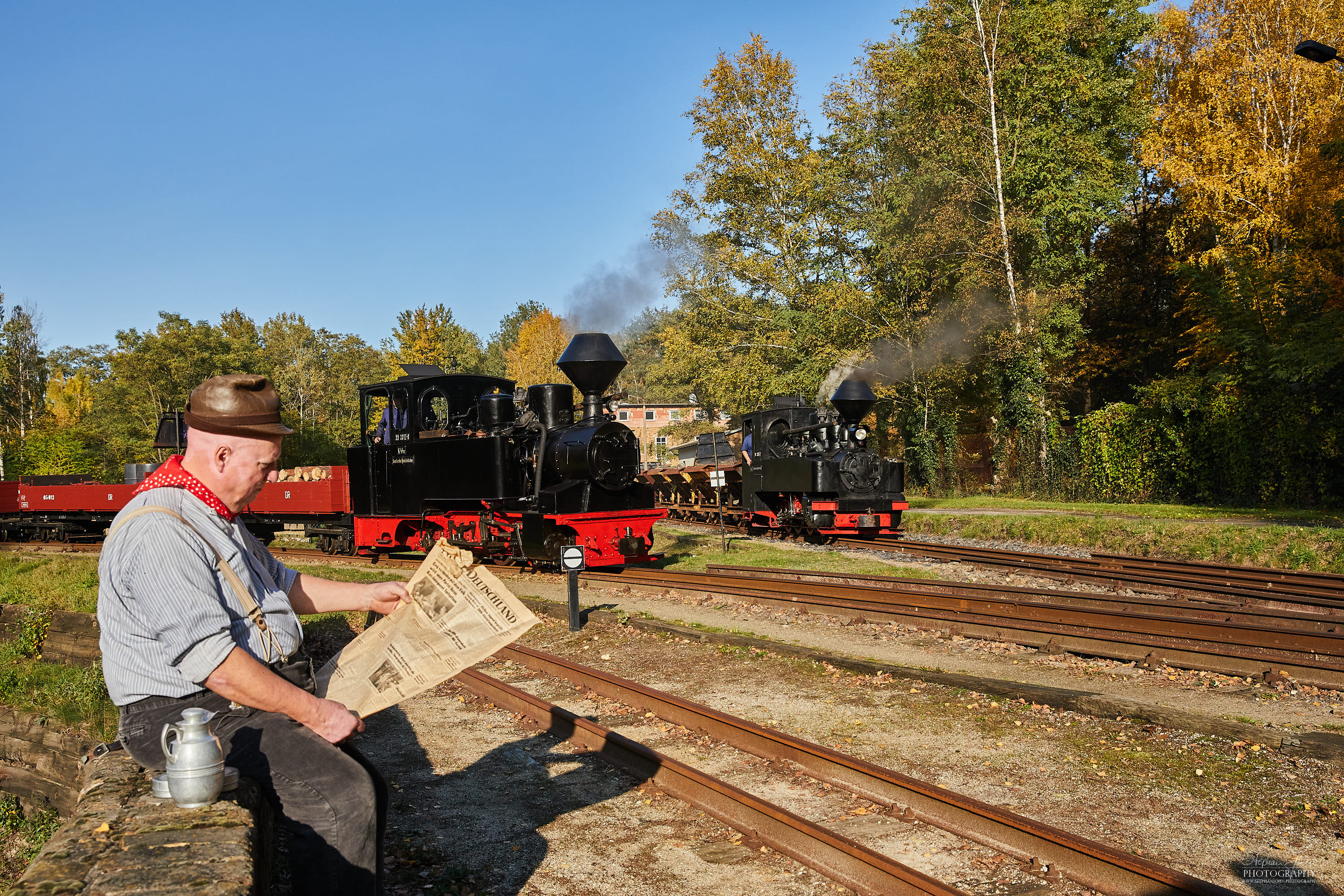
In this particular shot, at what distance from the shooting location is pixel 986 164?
26.4m

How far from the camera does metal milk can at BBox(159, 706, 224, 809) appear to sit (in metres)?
2.36

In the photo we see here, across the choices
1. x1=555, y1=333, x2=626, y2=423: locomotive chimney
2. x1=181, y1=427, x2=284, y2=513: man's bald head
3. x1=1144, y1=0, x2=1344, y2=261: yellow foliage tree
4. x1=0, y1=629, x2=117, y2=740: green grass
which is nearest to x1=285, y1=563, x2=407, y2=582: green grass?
x1=0, y1=629, x2=117, y2=740: green grass

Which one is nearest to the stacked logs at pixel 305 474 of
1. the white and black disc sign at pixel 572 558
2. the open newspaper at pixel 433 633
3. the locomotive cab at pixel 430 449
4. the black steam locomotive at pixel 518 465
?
the locomotive cab at pixel 430 449

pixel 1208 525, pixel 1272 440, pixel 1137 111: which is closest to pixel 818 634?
pixel 1208 525

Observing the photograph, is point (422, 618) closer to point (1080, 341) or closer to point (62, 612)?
point (62, 612)

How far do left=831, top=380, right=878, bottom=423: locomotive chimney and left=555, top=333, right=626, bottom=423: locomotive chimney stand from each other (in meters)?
6.13

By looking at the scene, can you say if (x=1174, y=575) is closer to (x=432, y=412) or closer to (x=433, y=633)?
(x=432, y=412)

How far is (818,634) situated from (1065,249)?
73.5 feet

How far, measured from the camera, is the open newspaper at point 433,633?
2.93 m

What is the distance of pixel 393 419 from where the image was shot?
1535cm

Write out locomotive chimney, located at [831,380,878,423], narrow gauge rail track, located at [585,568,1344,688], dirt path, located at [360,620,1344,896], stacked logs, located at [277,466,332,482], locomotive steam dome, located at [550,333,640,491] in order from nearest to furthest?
dirt path, located at [360,620,1344,896] < narrow gauge rail track, located at [585,568,1344,688] < locomotive steam dome, located at [550,333,640,491] < locomotive chimney, located at [831,380,878,423] < stacked logs, located at [277,466,332,482]

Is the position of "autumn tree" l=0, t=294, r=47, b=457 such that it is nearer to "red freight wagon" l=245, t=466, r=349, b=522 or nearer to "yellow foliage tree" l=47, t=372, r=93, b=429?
"yellow foliage tree" l=47, t=372, r=93, b=429

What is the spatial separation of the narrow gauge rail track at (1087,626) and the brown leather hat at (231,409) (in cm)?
739

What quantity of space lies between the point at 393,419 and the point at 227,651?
525 inches
